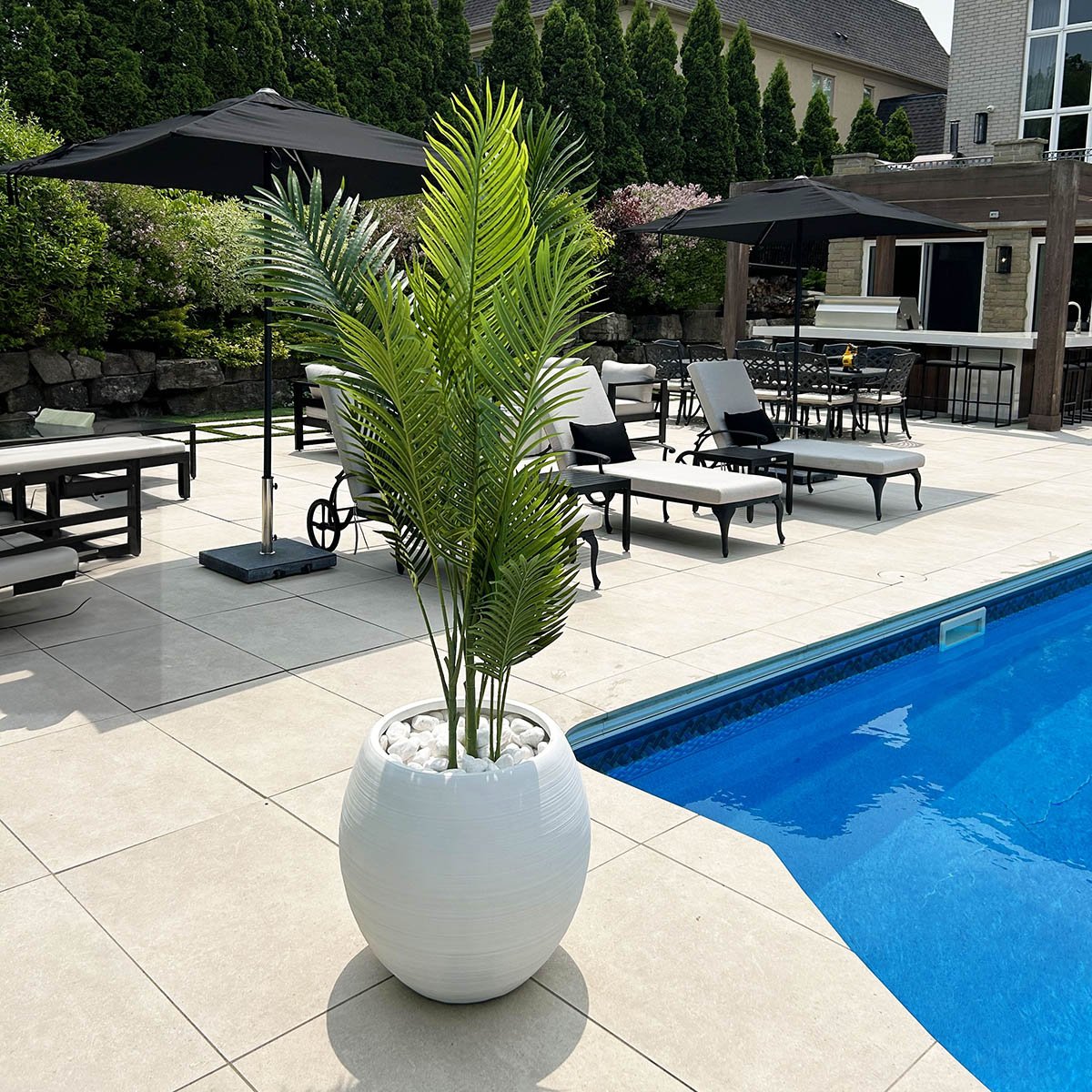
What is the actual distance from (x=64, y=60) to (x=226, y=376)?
510 cm

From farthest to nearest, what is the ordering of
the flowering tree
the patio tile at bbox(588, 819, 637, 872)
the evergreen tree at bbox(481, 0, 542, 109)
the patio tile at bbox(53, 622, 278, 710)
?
the evergreen tree at bbox(481, 0, 542, 109), the flowering tree, the patio tile at bbox(53, 622, 278, 710), the patio tile at bbox(588, 819, 637, 872)

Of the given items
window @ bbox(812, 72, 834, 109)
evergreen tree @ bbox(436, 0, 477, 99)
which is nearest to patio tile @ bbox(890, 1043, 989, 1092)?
evergreen tree @ bbox(436, 0, 477, 99)

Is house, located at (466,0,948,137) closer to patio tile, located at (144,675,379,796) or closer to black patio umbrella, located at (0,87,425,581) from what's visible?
black patio umbrella, located at (0,87,425,581)

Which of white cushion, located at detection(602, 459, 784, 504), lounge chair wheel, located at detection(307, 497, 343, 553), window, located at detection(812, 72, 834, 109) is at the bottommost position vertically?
lounge chair wheel, located at detection(307, 497, 343, 553)

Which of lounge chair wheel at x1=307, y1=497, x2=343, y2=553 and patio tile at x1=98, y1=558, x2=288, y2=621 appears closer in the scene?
patio tile at x1=98, y1=558, x2=288, y2=621

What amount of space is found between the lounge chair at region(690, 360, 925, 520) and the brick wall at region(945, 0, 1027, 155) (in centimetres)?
1475

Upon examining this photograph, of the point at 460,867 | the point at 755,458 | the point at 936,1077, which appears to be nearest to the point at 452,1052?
the point at 460,867

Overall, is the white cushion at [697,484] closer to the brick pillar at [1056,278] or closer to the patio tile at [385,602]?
the patio tile at [385,602]

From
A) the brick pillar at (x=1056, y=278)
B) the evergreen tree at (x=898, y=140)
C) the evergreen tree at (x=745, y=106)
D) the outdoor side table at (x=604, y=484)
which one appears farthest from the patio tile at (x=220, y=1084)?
the evergreen tree at (x=898, y=140)

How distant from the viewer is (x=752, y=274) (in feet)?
67.7

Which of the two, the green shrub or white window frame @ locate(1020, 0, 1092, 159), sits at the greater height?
white window frame @ locate(1020, 0, 1092, 159)

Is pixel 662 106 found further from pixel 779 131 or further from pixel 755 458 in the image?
pixel 755 458

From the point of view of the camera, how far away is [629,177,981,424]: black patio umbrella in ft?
28.8

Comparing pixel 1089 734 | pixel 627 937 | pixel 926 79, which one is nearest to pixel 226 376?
pixel 1089 734
